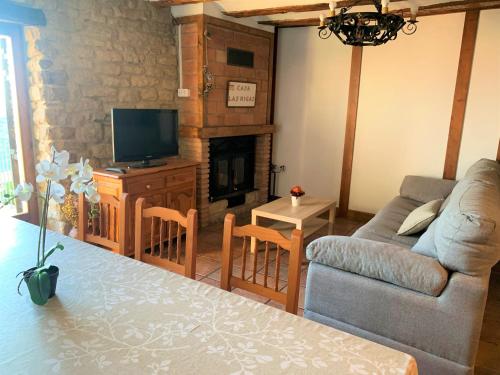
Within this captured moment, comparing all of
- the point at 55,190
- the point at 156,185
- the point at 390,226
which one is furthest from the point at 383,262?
the point at 156,185

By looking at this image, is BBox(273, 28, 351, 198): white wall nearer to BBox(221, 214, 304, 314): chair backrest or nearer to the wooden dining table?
BBox(221, 214, 304, 314): chair backrest

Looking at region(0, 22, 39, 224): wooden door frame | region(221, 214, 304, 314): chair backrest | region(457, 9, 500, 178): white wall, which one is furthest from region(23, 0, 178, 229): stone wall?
region(457, 9, 500, 178): white wall

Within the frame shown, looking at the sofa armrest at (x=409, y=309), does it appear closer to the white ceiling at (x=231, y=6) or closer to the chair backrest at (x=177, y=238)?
the chair backrest at (x=177, y=238)

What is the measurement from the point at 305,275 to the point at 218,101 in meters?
2.24

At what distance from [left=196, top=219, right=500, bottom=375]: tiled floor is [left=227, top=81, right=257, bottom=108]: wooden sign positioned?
Answer: 58.0 inches

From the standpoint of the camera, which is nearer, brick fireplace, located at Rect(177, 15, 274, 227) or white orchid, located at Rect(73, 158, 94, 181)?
white orchid, located at Rect(73, 158, 94, 181)

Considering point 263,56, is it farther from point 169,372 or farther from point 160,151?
point 169,372

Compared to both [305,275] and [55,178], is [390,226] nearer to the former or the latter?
[305,275]

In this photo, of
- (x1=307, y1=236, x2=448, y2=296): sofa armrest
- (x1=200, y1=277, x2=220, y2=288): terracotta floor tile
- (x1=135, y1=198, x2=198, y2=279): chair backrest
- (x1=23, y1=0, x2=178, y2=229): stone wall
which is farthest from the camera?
(x1=23, y1=0, x2=178, y2=229): stone wall

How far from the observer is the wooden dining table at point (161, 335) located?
1.07 meters

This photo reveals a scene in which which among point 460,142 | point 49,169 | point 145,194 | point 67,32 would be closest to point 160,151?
point 145,194

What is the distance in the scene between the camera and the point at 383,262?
202 centimetres

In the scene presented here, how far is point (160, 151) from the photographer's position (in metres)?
3.97

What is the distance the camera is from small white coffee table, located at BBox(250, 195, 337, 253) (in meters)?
3.59
